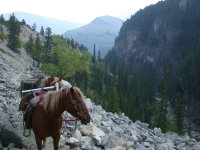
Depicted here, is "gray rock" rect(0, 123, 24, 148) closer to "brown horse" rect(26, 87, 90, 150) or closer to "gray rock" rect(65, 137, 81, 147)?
"brown horse" rect(26, 87, 90, 150)

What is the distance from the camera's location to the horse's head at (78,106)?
3.95m

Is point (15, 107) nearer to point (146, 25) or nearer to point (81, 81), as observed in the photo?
point (81, 81)

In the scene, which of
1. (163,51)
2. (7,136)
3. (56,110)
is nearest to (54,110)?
(56,110)

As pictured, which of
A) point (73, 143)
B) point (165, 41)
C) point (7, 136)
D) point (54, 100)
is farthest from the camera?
point (165, 41)

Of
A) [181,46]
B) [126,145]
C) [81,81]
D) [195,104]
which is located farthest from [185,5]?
[126,145]

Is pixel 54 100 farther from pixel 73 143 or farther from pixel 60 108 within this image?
pixel 73 143

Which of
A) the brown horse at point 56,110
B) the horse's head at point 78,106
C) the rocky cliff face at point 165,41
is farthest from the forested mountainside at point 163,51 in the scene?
the horse's head at point 78,106

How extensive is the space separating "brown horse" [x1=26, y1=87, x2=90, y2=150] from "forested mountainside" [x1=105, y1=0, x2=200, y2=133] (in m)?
71.9

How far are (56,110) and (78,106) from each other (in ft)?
2.36

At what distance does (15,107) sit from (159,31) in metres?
139

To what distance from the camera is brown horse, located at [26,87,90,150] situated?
13.1 feet

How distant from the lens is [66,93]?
420 centimetres

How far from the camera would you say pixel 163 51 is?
12738 cm

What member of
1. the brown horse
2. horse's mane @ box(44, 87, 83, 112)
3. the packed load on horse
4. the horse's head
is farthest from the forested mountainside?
the horse's head
